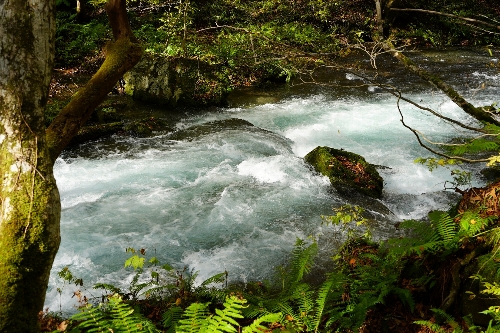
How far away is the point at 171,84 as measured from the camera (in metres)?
12.8

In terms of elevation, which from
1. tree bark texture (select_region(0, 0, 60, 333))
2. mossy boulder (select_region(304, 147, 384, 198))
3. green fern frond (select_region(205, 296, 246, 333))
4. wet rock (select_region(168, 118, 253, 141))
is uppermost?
tree bark texture (select_region(0, 0, 60, 333))

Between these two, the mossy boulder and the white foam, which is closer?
the mossy boulder

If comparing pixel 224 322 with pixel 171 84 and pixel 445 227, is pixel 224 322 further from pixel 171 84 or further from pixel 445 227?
pixel 171 84

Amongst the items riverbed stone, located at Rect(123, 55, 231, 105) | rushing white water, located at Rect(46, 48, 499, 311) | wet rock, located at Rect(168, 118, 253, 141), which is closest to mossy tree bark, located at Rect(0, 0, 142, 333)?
rushing white water, located at Rect(46, 48, 499, 311)

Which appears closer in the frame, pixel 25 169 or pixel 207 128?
Answer: pixel 25 169

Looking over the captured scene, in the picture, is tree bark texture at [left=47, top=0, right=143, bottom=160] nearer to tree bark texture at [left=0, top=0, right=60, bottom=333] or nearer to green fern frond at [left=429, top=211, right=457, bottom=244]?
tree bark texture at [left=0, top=0, right=60, bottom=333]

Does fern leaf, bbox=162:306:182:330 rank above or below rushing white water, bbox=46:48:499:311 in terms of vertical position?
above

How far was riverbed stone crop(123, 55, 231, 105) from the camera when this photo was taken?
502 inches

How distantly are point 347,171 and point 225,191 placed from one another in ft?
8.71

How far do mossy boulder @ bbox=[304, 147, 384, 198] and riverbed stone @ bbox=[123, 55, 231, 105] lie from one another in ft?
18.6

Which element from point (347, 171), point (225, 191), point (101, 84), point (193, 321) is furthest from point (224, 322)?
point (347, 171)

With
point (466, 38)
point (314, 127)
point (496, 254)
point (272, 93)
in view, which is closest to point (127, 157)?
point (314, 127)

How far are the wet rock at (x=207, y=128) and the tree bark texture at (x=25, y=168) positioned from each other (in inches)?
315

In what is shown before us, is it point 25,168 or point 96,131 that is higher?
point 25,168
